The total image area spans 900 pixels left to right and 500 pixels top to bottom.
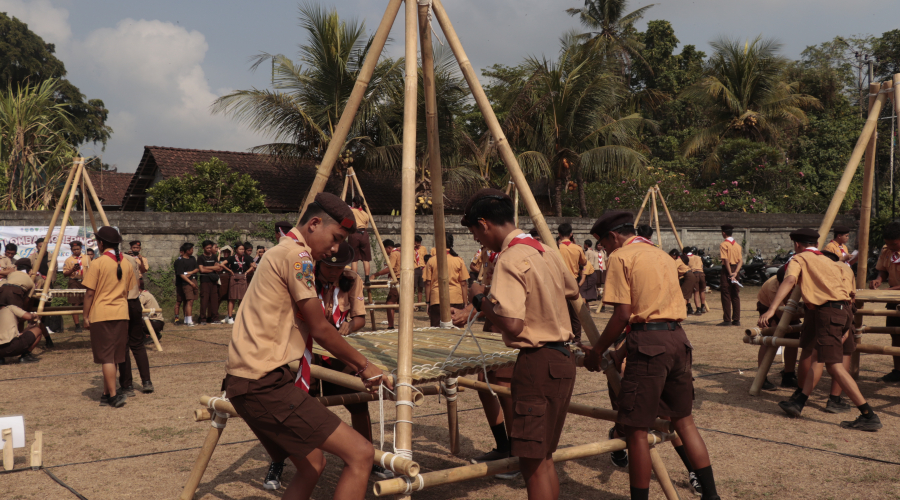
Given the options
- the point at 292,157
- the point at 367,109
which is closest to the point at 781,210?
the point at 367,109

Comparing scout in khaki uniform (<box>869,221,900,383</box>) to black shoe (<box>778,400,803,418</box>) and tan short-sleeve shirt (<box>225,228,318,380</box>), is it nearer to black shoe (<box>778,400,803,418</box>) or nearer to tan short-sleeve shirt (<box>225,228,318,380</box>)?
black shoe (<box>778,400,803,418</box>)

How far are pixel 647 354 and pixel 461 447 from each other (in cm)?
211

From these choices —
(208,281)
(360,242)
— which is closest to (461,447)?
(360,242)

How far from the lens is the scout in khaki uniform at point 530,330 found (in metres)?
3.15

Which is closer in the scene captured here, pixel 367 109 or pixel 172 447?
pixel 172 447

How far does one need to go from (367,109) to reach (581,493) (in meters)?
15.6

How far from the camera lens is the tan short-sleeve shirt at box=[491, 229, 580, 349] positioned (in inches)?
124

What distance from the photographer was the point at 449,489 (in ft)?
14.7

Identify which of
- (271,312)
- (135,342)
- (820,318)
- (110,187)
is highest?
(110,187)

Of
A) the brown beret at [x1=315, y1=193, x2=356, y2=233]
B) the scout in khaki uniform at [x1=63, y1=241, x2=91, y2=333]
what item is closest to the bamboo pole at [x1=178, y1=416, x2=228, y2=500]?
the brown beret at [x1=315, y1=193, x2=356, y2=233]

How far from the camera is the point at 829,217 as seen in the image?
22.1 ft

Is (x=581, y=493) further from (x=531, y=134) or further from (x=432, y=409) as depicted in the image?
(x=531, y=134)

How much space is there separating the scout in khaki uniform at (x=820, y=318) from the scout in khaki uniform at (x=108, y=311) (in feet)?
20.8

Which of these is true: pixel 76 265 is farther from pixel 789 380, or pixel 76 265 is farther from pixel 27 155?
pixel 789 380
